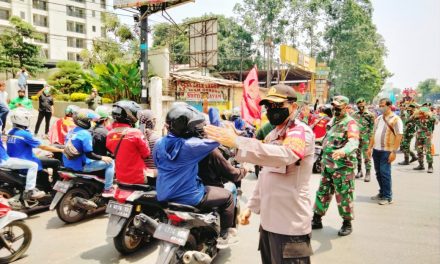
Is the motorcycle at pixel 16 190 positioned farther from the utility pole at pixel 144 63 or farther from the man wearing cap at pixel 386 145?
the utility pole at pixel 144 63

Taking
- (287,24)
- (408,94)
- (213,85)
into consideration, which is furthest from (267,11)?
(408,94)

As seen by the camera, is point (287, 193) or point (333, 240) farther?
point (333, 240)

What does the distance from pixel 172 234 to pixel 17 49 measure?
27.3 meters

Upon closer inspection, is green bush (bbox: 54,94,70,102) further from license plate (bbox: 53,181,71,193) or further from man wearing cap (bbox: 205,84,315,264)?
man wearing cap (bbox: 205,84,315,264)

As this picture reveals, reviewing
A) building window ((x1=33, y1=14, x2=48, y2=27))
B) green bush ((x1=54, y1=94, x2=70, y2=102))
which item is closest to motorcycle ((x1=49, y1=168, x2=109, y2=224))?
green bush ((x1=54, y1=94, x2=70, y2=102))

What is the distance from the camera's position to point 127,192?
12.4ft

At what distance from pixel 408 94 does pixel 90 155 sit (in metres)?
12.9

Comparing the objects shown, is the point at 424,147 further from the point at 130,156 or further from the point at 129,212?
the point at 129,212

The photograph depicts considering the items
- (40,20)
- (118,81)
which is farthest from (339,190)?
(40,20)

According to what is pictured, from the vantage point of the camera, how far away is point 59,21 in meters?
44.5

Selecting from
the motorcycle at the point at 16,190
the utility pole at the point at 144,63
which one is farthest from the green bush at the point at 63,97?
the motorcycle at the point at 16,190

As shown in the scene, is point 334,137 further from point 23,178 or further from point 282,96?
point 23,178

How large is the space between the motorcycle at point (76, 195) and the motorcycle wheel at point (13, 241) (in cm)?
69

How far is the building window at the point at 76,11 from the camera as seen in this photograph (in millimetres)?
45419
